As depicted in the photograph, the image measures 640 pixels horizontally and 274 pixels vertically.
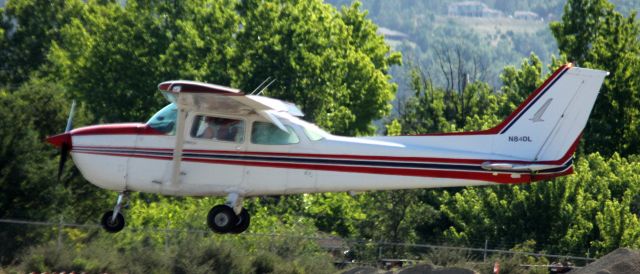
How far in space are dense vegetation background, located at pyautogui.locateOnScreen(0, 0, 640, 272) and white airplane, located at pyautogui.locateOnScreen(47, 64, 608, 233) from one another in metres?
3.87

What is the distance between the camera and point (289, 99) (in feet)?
178

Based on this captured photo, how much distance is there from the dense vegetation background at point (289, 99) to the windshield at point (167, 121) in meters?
4.20

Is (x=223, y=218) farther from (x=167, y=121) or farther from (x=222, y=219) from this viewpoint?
(x=167, y=121)

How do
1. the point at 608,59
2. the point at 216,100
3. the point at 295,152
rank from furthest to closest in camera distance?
the point at 608,59 → the point at 295,152 → the point at 216,100

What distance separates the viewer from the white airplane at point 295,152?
22250 mm

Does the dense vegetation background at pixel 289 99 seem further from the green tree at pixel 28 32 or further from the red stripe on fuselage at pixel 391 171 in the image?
the red stripe on fuselage at pixel 391 171

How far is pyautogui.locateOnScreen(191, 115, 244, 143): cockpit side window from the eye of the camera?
22.5 metres

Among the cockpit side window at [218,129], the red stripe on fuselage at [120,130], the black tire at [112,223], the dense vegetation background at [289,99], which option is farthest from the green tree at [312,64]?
the cockpit side window at [218,129]

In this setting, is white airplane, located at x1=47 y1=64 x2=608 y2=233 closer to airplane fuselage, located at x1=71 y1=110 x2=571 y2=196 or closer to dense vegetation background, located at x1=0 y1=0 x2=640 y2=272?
airplane fuselage, located at x1=71 y1=110 x2=571 y2=196

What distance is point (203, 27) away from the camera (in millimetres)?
59438

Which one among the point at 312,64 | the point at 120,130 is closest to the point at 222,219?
the point at 120,130

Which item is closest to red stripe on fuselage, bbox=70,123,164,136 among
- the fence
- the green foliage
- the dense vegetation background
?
the dense vegetation background

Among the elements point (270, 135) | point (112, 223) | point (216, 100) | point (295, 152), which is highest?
point (216, 100)

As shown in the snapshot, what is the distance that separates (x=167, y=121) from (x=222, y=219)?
1.90 metres
